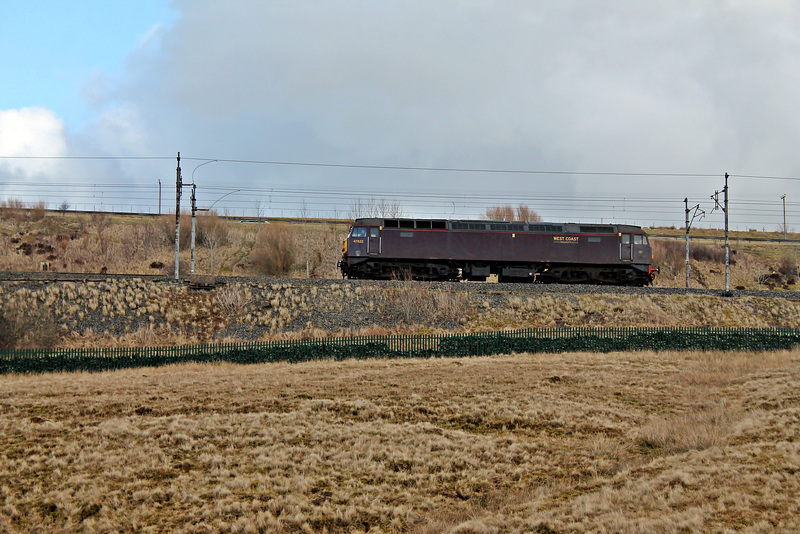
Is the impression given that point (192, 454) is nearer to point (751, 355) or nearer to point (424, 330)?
point (424, 330)

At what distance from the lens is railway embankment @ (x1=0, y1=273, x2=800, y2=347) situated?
2938cm

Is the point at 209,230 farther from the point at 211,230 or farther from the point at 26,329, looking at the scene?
the point at 26,329

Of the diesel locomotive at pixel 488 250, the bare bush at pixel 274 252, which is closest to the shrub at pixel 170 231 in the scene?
the bare bush at pixel 274 252

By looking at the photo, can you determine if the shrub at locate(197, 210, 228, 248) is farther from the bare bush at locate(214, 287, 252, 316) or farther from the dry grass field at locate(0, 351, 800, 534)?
the dry grass field at locate(0, 351, 800, 534)

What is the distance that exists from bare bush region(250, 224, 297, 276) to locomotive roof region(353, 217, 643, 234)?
20.6 m

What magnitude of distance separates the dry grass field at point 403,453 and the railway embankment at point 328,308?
983 centimetres

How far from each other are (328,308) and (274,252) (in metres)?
25.1

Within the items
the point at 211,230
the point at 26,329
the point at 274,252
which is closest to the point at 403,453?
the point at 26,329

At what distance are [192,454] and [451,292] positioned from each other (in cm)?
2154

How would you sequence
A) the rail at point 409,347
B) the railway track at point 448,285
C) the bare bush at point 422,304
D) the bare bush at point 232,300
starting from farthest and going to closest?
the railway track at point 448,285
the bare bush at point 232,300
the bare bush at point 422,304
the rail at point 409,347

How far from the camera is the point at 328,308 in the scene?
31312 mm

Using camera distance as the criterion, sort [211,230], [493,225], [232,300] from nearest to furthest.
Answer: [232,300], [493,225], [211,230]

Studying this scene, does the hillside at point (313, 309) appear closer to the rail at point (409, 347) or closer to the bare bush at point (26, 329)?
the bare bush at point (26, 329)

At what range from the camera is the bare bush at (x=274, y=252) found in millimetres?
54625
